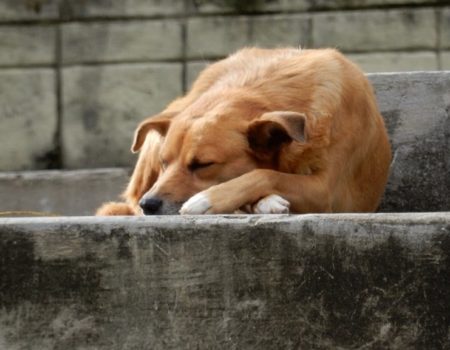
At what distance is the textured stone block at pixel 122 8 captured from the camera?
35.6 feet

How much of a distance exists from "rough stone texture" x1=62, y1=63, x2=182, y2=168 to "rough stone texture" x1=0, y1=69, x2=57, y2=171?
0.44ft

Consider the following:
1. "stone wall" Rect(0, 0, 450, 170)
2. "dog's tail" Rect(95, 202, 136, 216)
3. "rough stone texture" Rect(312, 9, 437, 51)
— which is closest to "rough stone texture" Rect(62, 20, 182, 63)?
"stone wall" Rect(0, 0, 450, 170)

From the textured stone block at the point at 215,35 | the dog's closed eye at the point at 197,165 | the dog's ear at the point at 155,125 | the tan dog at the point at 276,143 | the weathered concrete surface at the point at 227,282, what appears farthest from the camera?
the textured stone block at the point at 215,35

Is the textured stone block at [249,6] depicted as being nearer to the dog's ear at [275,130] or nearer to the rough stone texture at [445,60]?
the rough stone texture at [445,60]

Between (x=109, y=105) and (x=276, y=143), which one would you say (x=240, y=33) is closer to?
(x=109, y=105)

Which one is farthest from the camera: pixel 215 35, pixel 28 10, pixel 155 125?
pixel 28 10

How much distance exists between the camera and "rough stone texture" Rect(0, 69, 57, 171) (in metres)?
11.1

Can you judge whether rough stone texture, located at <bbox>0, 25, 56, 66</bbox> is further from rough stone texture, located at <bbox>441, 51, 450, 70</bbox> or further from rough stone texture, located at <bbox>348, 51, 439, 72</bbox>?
rough stone texture, located at <bbox>441, 51, 450, 70</bbox>

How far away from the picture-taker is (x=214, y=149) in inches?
213

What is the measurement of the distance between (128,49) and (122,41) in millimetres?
80

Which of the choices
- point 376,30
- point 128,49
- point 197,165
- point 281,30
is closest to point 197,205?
point 197,165

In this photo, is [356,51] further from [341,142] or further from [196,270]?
[196,270]

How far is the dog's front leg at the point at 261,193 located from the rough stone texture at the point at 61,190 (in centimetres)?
527

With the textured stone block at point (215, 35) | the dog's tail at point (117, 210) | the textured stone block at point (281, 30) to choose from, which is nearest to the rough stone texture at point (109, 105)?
the textured stone block at point (215, 35)
